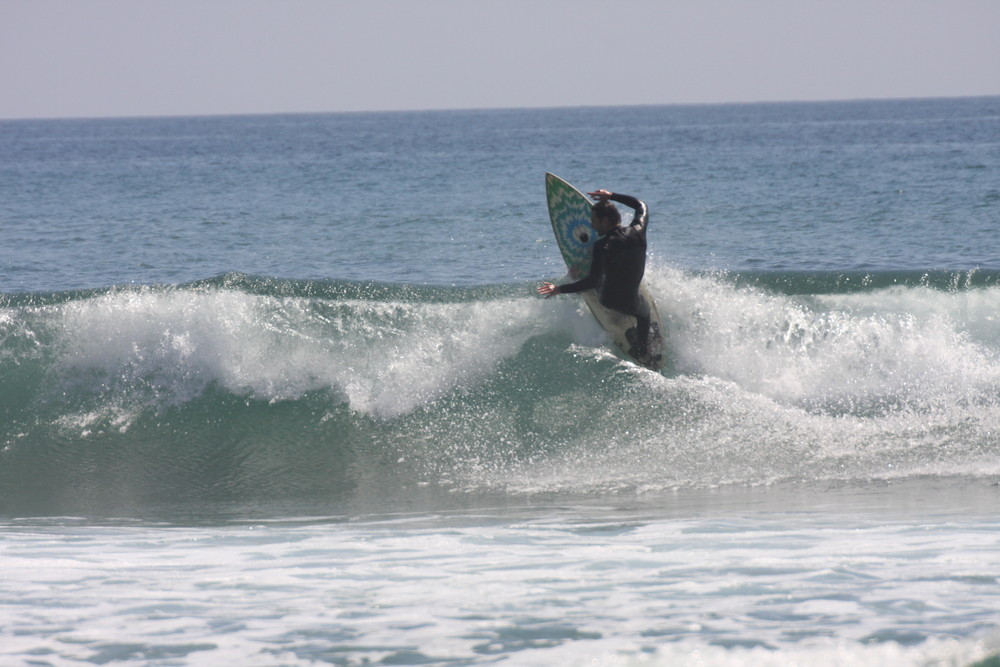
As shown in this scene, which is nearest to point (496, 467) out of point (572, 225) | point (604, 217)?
point (604, 217)

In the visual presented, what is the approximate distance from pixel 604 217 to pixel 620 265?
44cm

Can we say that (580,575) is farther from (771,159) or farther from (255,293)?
(771,159)

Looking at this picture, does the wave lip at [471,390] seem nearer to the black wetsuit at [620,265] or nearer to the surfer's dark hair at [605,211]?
the black wetsuit at [620,265]

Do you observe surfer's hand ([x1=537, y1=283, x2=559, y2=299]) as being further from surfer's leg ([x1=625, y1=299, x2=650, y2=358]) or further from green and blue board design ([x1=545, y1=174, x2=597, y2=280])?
green and blue board design ([x1=545, y1=174, x2=597, y2=280])

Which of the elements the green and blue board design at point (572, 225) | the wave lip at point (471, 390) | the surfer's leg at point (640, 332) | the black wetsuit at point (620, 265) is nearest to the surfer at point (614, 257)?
the black wetsuit at point (620, 265)

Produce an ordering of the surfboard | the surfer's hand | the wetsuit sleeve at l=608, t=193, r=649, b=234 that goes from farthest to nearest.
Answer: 1. the surfboard
2. the wetsuit sleeve at l=608, t=193, r=649, b=234
3. the surfer's hand

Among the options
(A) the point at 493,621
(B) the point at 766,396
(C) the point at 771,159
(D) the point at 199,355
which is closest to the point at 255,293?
(D) the point at 199,355

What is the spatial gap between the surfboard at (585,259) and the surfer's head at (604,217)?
88 centimetres

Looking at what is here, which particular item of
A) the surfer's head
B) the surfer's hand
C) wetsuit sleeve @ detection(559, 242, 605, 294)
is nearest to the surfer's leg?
wetsuit sleeve @ detection(559, 242, 605, 294)

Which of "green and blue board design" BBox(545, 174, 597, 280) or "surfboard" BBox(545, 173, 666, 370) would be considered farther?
"green and blue board design" BBox(545, 174, 597, 280)

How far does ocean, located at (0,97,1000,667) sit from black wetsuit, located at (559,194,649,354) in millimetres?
784

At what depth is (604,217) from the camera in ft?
27.6

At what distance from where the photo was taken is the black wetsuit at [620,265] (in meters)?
8.36

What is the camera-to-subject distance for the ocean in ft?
15.6
